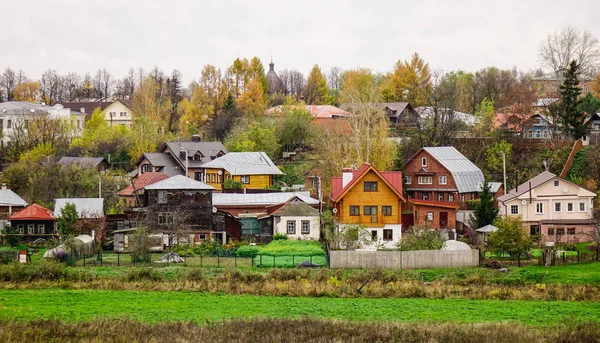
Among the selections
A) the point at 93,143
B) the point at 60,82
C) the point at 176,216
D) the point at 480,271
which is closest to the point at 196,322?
the point at 480,271

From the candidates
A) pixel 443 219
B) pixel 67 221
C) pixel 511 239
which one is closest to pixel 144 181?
pixel 67 221

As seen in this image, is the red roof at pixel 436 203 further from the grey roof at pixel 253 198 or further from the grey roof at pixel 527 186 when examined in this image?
the grey roof at pixel 253 198

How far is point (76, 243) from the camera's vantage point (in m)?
44.1

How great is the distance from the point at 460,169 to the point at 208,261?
73.6ft

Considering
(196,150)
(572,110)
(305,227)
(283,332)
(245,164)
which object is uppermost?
(572,110)

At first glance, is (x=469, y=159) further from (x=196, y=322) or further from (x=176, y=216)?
(x=196, y=322)

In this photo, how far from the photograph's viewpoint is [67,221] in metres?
49.2

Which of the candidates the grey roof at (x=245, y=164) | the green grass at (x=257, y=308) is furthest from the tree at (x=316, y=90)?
the green grass at (x=257, y=308)

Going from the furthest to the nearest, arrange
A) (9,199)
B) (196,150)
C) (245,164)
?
(196,150) → (245,164) → (9,199)

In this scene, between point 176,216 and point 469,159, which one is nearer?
point 176,216

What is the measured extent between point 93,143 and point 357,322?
5690 centimetres

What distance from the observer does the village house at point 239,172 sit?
64.2 metres

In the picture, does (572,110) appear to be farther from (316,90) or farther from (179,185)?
(316,90)

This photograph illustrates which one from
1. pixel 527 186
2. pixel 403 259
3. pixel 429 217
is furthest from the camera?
pixel 429 217
